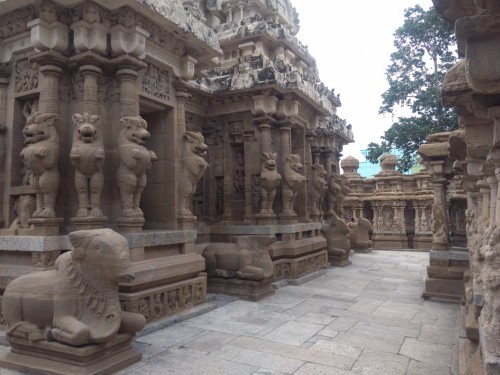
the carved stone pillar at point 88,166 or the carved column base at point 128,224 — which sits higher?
the carved stone pillar at point 88,166

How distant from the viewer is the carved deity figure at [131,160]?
17.7 ft

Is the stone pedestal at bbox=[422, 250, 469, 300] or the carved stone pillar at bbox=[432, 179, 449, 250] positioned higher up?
the carved stone pillar at bbox=[432, 179, 449, 250]

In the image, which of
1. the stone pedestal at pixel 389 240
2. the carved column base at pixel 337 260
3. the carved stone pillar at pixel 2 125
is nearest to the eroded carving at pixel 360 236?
the stone pedestal at pixel 389 240

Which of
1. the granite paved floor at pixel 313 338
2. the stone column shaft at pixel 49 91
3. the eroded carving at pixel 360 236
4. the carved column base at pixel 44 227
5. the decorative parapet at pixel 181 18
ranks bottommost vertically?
the granite paved floor at pixel 313 338

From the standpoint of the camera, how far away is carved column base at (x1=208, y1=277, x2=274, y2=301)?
7121 millimetres

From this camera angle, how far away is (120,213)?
5.64m

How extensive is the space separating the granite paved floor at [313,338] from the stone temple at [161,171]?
1.47ft

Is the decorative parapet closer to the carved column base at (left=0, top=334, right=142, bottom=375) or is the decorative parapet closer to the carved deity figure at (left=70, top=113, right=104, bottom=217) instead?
the carved deity figure at (left=70, top=113, right=104, bottom=217)

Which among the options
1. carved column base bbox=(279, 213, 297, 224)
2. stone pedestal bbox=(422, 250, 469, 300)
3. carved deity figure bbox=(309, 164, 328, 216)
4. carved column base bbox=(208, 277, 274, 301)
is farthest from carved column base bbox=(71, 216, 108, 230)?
carved deity figure bbox=(309, 164, 328, 216)

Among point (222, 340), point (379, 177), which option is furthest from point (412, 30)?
point (222, 340)

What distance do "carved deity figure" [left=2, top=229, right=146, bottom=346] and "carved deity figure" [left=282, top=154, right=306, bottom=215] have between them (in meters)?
5.63

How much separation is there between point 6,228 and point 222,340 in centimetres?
357

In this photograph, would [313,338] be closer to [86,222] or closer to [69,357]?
[69,357]

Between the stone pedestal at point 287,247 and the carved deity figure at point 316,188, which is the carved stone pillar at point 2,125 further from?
the carved deity figure at point 316,188
